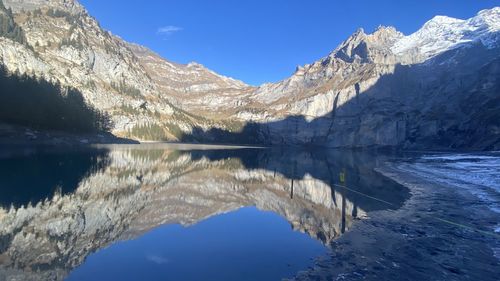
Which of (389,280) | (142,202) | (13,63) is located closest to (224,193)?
(142,202)

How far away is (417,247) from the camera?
1906cm

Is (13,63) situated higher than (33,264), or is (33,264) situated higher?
(13,63)

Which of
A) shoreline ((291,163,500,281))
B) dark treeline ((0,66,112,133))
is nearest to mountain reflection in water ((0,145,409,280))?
shoreline ((291,163,500,281))

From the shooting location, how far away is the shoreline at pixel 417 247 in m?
15.2

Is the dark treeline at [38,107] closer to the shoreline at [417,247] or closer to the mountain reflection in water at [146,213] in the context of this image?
the mountain reflection in water at [146,213]

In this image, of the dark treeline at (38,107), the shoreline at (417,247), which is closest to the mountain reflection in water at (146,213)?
the shoreline at (417,247)

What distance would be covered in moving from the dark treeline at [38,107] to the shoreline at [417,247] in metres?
117

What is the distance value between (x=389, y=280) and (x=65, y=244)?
1561 centimetres

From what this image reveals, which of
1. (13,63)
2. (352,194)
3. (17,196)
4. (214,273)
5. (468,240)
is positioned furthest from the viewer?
(13,63)

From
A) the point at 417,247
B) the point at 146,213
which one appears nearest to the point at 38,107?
the point at 146,213

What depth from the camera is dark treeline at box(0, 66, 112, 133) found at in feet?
371

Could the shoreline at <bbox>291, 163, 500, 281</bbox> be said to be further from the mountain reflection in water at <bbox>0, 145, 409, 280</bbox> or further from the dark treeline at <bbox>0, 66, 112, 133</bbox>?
the dark treeline at <bbox>0, 66, 112, 133</bbox>

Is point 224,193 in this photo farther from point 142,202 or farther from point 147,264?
point 147,264

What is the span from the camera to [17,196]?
29297 mm
